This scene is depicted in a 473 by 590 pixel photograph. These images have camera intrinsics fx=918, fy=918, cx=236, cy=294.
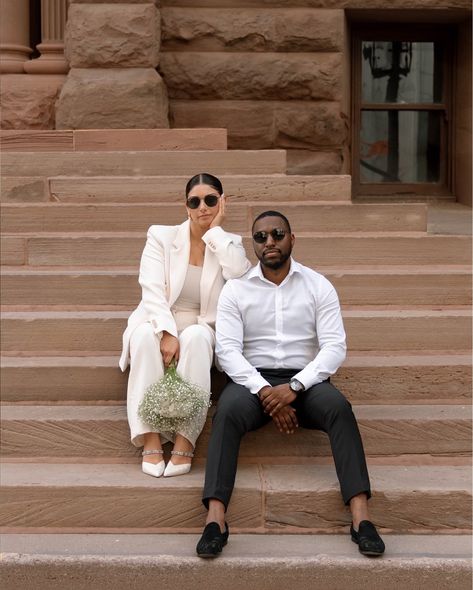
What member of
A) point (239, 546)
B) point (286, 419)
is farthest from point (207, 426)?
point (239, 546)

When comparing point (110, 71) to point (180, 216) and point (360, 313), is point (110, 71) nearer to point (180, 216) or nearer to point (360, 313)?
point (180, 216)

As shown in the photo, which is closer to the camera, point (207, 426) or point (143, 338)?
point (143, 338)

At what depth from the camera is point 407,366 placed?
5367 mm

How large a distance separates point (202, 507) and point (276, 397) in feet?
2.12

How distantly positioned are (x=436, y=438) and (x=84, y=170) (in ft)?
12.9

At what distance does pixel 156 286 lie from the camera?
510 cm

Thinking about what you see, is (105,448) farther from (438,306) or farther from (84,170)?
(84,170)

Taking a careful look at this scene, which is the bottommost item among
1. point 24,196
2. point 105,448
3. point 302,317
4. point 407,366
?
point 105,448

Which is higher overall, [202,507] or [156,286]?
[156,286]

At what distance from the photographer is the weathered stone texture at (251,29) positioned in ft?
30.5

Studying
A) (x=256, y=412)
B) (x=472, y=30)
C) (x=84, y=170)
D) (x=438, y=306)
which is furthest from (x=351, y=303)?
(x=472, y=30)

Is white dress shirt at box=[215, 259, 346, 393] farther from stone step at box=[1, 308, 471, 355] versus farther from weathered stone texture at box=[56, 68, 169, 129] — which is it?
weathered stone texture at box=[56, 68, 169, 129]

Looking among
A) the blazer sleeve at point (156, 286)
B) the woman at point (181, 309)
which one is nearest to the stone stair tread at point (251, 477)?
the woman at point (181, 309)

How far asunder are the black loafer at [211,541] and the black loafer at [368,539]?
61 cm
